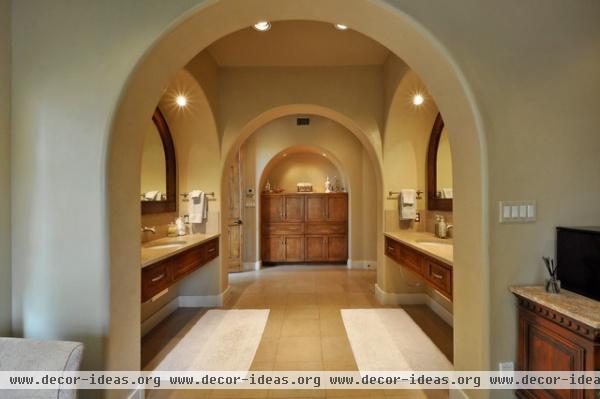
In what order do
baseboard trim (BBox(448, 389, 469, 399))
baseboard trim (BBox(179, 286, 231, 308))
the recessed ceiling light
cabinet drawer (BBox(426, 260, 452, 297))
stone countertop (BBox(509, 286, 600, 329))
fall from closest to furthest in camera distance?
stone countertop (BBox(509, 286, 600, 329)) < baseboard trim (BBox(448, 389, 469, 399)) < cabinet drawer (BBox(426, 260, 452, 297)) < the recessed ceiling light < baseboard trim (BBox(179, 286, 231, 308))

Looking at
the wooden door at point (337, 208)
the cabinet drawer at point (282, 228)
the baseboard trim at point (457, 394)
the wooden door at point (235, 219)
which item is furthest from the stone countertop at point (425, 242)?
the wooden door at point (235, 219)

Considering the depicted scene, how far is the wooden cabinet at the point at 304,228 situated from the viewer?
616 cm

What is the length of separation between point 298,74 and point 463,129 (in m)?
2.42

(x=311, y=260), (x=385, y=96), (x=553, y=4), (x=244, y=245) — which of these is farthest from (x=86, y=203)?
(x=311, y=260)

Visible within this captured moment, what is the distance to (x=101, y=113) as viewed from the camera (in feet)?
5.49

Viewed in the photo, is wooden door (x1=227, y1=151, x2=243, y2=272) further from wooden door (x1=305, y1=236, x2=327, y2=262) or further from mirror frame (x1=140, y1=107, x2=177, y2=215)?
mirror frame (x1=140, y1=107, x2=177, y2=215)

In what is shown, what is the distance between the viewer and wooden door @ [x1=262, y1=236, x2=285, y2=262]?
20.2 feet

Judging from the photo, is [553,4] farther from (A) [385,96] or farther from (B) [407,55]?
(A) [385,96]

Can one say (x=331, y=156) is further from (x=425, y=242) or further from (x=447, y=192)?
(x=425, y=242)

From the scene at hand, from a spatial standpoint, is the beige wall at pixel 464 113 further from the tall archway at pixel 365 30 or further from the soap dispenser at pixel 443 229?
the soap dispenser at pixel 443 229

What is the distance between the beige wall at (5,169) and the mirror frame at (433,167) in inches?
146

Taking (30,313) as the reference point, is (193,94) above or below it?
above

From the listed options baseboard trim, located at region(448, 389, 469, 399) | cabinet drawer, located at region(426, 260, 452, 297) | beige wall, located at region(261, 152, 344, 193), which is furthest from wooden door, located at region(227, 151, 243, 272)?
baseboard trim, located at region(448, 389, 469, 399)

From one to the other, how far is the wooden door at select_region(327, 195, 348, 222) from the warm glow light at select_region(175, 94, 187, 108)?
355cm
